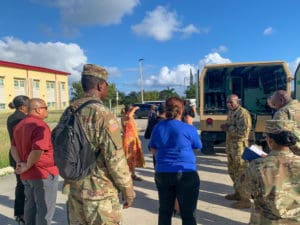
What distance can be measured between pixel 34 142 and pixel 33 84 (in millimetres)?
50307

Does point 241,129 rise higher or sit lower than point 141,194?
higher

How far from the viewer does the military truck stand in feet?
27.4

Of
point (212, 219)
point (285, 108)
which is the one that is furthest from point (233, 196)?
point (285, 108)

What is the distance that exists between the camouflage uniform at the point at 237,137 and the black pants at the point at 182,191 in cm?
180

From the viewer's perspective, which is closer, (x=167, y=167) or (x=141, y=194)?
(x=167, y=167)

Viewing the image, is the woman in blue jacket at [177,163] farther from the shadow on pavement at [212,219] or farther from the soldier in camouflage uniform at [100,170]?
the shadow on pavement at [212,219]

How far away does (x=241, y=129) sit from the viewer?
16.1 ft

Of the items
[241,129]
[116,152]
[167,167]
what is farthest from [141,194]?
[116,152]

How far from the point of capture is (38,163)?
345cm

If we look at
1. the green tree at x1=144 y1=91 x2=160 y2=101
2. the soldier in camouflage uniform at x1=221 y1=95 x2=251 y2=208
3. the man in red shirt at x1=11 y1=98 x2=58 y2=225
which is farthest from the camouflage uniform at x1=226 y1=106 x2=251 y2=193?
the green tree at x1=144 y1=91 x2=160 y2=101

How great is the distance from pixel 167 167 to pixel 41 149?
1.27 metres

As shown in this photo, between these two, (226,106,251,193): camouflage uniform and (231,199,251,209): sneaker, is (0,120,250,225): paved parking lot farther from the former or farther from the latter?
(226,106,251,193): camouflage uniform

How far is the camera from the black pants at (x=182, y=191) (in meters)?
3.31

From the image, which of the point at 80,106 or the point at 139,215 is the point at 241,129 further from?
the point at 80,106
